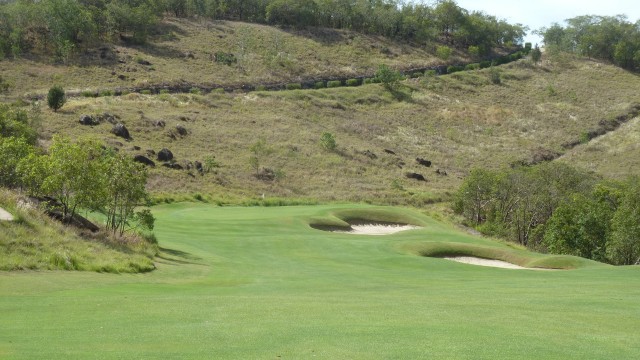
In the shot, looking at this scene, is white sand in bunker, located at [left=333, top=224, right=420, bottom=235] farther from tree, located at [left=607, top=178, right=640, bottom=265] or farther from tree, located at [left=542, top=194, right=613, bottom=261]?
tree, located at [left=607, top=178, right=640, bottom=265]

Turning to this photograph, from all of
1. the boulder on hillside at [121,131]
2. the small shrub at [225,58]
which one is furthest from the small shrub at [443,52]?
the boulder on hillside at [121,131]

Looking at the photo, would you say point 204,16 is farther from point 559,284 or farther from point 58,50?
point 559,284

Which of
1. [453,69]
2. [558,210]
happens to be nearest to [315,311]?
[558,210]

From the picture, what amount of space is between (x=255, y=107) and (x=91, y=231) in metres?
78.1

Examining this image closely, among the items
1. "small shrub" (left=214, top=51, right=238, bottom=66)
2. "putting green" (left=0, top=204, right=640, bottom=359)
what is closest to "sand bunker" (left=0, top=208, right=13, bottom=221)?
"putting green" (left=0, top=204, right=640, bottom=359)

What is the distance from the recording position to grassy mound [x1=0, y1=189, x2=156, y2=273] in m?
23.5

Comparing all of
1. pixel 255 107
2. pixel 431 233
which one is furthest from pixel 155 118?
pixel 431 233

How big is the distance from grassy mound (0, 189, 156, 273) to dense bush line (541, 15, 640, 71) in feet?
511

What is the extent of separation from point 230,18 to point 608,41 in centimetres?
9834

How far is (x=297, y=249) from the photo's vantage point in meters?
35.9

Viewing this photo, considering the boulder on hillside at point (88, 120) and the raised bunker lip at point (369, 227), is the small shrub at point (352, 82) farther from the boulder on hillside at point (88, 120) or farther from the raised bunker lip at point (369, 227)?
the raised bunker lip at point (369, 227)

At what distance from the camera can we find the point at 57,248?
2575 centimetres

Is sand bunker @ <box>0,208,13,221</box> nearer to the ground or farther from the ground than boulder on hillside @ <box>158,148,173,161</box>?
farther from the ground

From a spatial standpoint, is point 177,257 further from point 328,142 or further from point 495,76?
point 495,76
